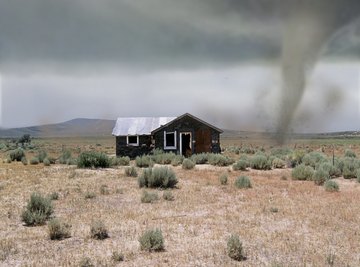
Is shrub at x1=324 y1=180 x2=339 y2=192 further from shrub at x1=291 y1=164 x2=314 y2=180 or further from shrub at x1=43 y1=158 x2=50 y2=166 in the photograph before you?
shrub at x1=43 y1=158 x2=50 y2=166

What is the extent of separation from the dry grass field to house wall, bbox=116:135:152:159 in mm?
15452

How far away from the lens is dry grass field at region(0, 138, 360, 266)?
272 inches

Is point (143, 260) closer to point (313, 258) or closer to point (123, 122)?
point (313, 258)

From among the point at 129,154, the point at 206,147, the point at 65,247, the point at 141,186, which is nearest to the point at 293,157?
the point at 206,147

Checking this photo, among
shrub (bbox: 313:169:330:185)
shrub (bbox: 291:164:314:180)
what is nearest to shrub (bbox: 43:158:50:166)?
shrub (bbox: 291:164:314:180)

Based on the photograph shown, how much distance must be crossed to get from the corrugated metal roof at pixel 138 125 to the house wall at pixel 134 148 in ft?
1.56

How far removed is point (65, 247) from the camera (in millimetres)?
7520

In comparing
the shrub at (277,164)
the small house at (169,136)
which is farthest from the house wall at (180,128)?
the shrub at (277,164)

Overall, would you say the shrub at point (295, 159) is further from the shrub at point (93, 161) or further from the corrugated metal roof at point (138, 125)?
the shrub at point (93, 161)

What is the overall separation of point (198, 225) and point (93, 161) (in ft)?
50.5

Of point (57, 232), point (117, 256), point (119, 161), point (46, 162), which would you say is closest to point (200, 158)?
point (119, 161)

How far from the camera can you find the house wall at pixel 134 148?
31188 millimetres

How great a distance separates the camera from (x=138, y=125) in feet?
106

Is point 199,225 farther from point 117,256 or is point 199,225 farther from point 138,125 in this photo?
point 138,125
